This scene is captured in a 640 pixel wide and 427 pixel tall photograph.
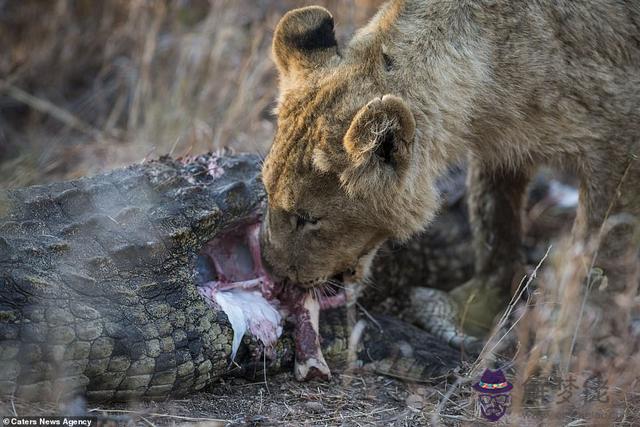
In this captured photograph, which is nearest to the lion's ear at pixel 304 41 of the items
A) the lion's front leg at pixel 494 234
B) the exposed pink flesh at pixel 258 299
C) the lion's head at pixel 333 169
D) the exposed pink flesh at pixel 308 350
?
the lion's head at pixel 333 169

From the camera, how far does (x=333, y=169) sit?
3.60 metres

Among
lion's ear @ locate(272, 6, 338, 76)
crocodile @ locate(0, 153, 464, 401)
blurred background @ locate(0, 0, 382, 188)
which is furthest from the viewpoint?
blurred background @ locate(0, 0, 382, 188)

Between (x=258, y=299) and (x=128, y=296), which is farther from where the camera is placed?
(x=258, y=299)

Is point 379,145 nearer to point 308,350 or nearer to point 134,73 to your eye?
point 308,350

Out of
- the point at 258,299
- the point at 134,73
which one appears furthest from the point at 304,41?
the point at 134,73

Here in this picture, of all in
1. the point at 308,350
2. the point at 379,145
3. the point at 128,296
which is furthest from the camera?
the point at 308,350

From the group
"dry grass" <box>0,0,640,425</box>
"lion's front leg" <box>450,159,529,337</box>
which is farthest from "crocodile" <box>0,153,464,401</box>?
"dry grass" <box>0,0,640,425</box>

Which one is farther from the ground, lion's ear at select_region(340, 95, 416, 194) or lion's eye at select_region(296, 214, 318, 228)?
lion's ear at select_region(340, 95, 416, 194)

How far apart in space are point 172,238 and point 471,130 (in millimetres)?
1528

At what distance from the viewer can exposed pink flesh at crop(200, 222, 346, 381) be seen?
365cm

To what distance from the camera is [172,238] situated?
347 cm

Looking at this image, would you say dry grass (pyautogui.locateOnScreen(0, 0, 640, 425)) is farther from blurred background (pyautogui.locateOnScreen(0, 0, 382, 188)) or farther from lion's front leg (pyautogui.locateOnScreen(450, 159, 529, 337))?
lion's front leg (pyautogui.locateOnScreen(450, 159, 529, 337))

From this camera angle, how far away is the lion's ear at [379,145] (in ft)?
11.0

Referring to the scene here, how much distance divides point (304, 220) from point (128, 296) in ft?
2.99
